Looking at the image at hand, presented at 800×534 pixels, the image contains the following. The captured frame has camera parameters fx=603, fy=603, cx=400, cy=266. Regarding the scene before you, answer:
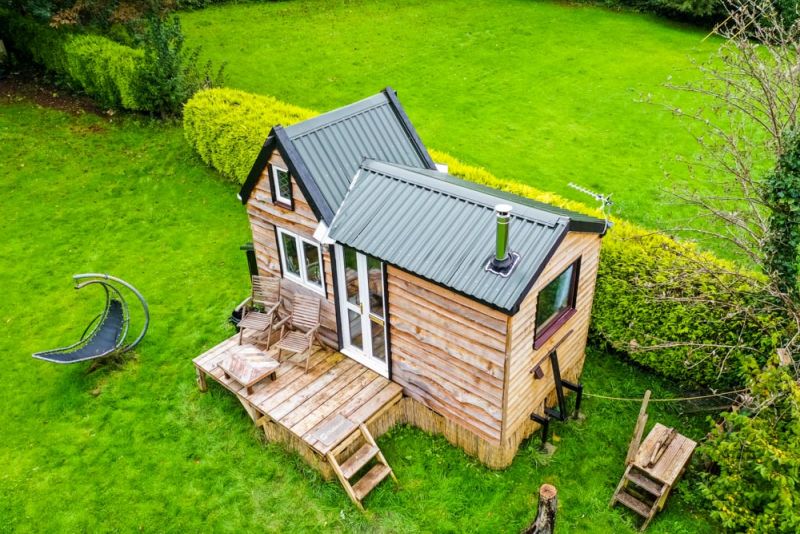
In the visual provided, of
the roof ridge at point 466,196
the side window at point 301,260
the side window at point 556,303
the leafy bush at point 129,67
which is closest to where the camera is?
the roof ridge at point 466,196

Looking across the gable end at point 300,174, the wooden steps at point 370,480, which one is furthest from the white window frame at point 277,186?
the wooden steps at point 370,480

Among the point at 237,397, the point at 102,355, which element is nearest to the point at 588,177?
the point at 237,397

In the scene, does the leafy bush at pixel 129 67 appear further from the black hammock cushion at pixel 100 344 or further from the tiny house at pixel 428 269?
the tiny house at pixel 428 269

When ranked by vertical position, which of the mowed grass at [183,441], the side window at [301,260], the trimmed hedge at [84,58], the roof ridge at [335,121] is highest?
the roof ridge at [335,121]

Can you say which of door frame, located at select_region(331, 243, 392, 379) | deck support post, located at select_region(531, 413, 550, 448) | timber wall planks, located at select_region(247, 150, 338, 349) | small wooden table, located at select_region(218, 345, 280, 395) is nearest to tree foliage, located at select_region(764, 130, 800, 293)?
deck support post, located at select_region(531, 413, 550, 448)

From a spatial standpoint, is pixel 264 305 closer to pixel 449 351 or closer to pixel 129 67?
pixel 449 351

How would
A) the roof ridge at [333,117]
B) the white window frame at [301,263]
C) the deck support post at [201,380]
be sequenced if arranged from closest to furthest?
the roof ridge at [333,117]
the white window frame at [301,263]
the deck support post at [201,380]

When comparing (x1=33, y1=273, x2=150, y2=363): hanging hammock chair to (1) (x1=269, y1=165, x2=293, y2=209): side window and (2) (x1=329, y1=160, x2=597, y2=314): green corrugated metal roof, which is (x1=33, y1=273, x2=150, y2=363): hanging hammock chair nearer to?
(1) (x1=269, y1=165, x2=293, y2=209): side window

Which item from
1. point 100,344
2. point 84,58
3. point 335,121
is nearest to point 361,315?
point 335,121
